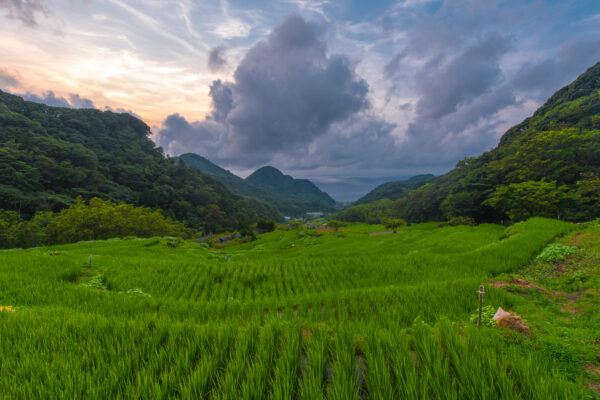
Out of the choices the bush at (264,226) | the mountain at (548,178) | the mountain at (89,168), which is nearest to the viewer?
the mountain at (548,178)

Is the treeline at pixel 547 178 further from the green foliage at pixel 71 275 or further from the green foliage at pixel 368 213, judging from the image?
the green foliage at pixel 368 213

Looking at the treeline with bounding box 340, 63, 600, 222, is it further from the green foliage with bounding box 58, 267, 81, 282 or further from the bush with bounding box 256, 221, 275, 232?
the bush with bounding box 256, 221, 275, 232

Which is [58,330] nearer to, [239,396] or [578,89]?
[239,396]

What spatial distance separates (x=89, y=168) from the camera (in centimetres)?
7294

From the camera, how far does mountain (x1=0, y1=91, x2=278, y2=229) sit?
51031 millimetres

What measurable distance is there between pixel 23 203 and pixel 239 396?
74.2 meters

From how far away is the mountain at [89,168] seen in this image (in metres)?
51.0

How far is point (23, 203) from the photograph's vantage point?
1815 inches

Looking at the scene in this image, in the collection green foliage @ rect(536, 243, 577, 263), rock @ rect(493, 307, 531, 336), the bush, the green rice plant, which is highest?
the green rice plant

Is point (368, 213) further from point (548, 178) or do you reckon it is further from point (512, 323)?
point (512, 323)

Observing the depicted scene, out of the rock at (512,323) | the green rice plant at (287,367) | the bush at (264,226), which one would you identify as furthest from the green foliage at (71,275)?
the bush at (264,226)

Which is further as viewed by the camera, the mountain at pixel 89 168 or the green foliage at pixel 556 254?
the mountain at pixel 89 168

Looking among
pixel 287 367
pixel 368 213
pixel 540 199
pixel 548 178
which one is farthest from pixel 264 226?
pixel 368 213

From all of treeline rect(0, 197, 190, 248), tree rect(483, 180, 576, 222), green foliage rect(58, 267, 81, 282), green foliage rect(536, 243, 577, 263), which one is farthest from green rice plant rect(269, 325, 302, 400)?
treeline rect(0, 197, 190, 248)
